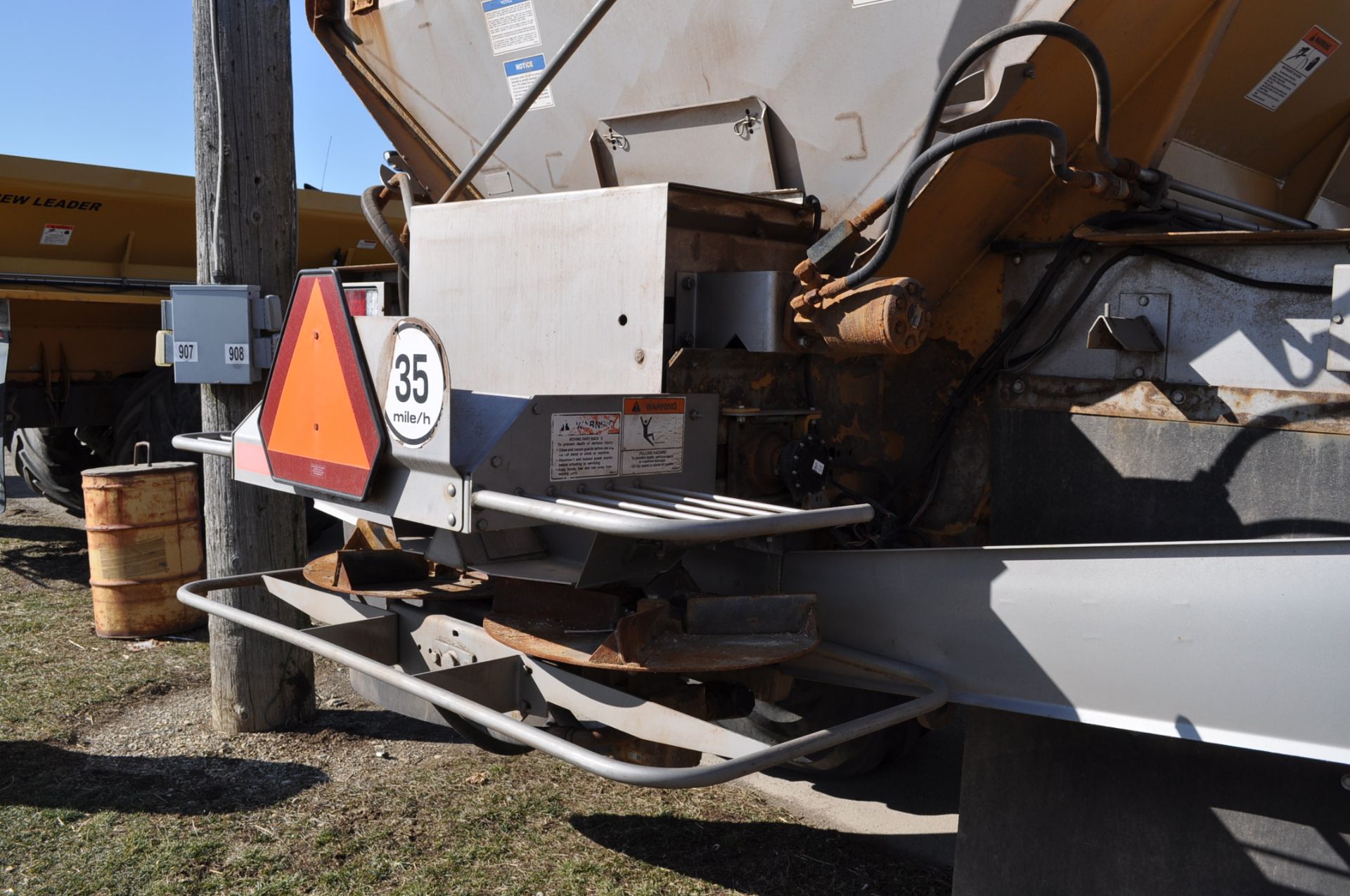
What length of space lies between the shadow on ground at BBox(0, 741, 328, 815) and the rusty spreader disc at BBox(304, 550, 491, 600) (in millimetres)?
1210

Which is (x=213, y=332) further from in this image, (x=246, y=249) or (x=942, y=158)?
(x=942, y=158)

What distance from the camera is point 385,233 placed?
11.7 ft

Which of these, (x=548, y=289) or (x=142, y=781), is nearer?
(x=548, y=289)

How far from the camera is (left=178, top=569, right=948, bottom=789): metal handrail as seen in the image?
1.75 meters

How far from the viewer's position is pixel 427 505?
2.18 meters

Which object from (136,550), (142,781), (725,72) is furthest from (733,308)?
(136,550)

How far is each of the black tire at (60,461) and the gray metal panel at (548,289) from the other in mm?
5359

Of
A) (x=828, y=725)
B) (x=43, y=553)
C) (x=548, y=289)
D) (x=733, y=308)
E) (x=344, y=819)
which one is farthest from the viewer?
(x=43, y=553)

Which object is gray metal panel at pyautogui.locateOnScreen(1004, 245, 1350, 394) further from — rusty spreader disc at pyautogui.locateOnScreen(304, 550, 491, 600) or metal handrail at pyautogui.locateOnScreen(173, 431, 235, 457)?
metal handrail at pyautogui.locateOnScreen(173, 431, 235, 457)

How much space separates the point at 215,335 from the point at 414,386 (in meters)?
2.17

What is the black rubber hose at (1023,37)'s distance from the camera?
7.04 ft

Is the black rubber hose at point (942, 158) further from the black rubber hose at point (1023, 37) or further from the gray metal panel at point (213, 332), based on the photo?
the gray metal panel at point (213, 332)

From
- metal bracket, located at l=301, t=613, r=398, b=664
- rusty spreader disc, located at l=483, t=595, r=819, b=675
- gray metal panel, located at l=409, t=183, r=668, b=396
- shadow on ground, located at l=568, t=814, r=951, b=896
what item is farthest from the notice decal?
shadow on ground, located at l=568, t=814, r=951, b=896

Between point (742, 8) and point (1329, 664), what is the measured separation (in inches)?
76.7
